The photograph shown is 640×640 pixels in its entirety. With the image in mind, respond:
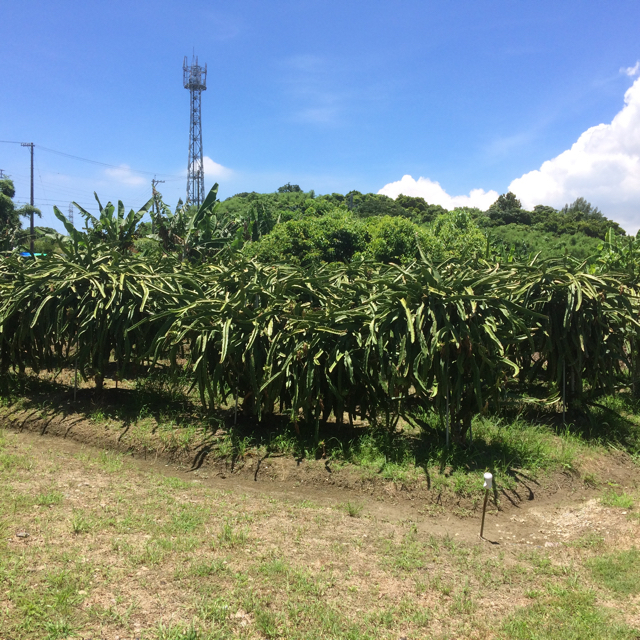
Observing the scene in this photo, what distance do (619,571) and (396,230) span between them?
1260 cm

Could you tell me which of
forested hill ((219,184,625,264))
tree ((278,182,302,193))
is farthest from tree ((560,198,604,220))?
tree ((278,182,302,193))

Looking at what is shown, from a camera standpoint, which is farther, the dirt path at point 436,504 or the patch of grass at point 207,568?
the dirt path at point 436,504

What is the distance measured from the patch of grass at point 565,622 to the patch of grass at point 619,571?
0.29 meters

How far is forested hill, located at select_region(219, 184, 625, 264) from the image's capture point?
15.9m

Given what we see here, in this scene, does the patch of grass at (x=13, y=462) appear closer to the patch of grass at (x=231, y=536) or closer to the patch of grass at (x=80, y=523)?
the patch of grass at (x=80, y=523)

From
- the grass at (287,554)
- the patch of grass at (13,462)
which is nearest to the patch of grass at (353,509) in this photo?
the grass at (287,554)

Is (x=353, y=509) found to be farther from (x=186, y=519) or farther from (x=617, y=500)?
(x=617, y=500)

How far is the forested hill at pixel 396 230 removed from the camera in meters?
15.9

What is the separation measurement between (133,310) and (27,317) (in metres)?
1.85

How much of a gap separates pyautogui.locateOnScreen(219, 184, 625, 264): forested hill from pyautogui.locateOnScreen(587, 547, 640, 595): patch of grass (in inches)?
156

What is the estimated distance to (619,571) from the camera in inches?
167

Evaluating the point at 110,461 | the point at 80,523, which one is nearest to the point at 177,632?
the point at 80,523

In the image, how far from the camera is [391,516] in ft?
17.4

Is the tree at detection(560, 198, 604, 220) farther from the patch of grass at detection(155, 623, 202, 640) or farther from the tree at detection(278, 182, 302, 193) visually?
the patch of grass at detection(155, 623, 202, 640)
